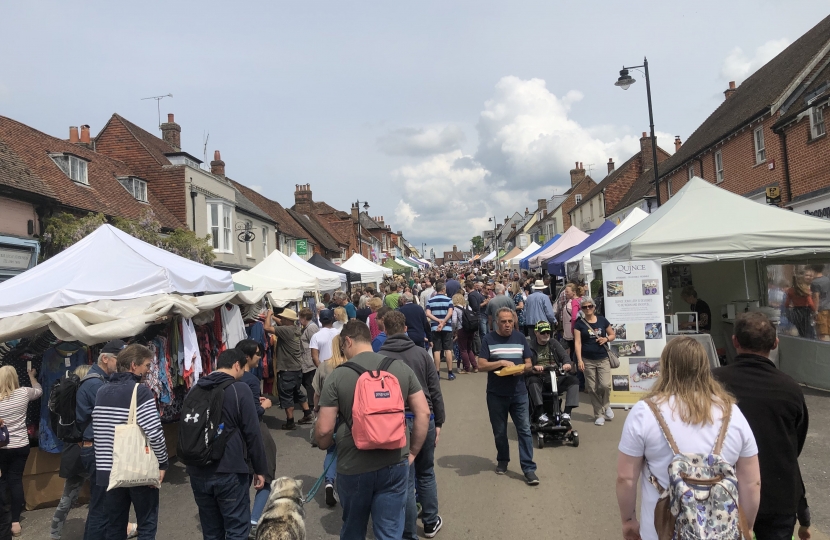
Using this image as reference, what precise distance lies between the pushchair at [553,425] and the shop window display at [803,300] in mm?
4874

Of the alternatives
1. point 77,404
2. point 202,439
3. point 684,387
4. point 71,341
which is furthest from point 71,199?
point 684,387

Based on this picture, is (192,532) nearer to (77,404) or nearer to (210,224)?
(77,404)

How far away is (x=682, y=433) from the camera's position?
96.1 inches

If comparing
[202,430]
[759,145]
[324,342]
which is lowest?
[202,430]

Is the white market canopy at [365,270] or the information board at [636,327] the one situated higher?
the white market canopy at [365,270]

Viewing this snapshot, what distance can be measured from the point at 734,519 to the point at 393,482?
71.3 inches

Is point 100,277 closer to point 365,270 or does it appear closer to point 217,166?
A: point 365,270

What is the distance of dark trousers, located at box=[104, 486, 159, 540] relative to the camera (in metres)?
3.89

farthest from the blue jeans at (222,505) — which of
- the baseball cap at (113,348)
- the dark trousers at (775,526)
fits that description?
the dark trousers at (775,526)

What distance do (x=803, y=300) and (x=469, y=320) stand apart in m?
5.91

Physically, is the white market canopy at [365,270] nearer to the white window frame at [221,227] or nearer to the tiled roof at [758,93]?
the white window frame at [221,227]

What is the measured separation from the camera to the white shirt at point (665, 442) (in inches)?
95.7

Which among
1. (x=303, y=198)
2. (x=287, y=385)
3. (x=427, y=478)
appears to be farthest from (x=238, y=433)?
(x=303, y=198)

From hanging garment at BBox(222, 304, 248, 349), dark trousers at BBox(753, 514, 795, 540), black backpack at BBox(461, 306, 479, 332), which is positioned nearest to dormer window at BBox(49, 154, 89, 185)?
hanging garment at BBox(222, 304, 248, 349)
